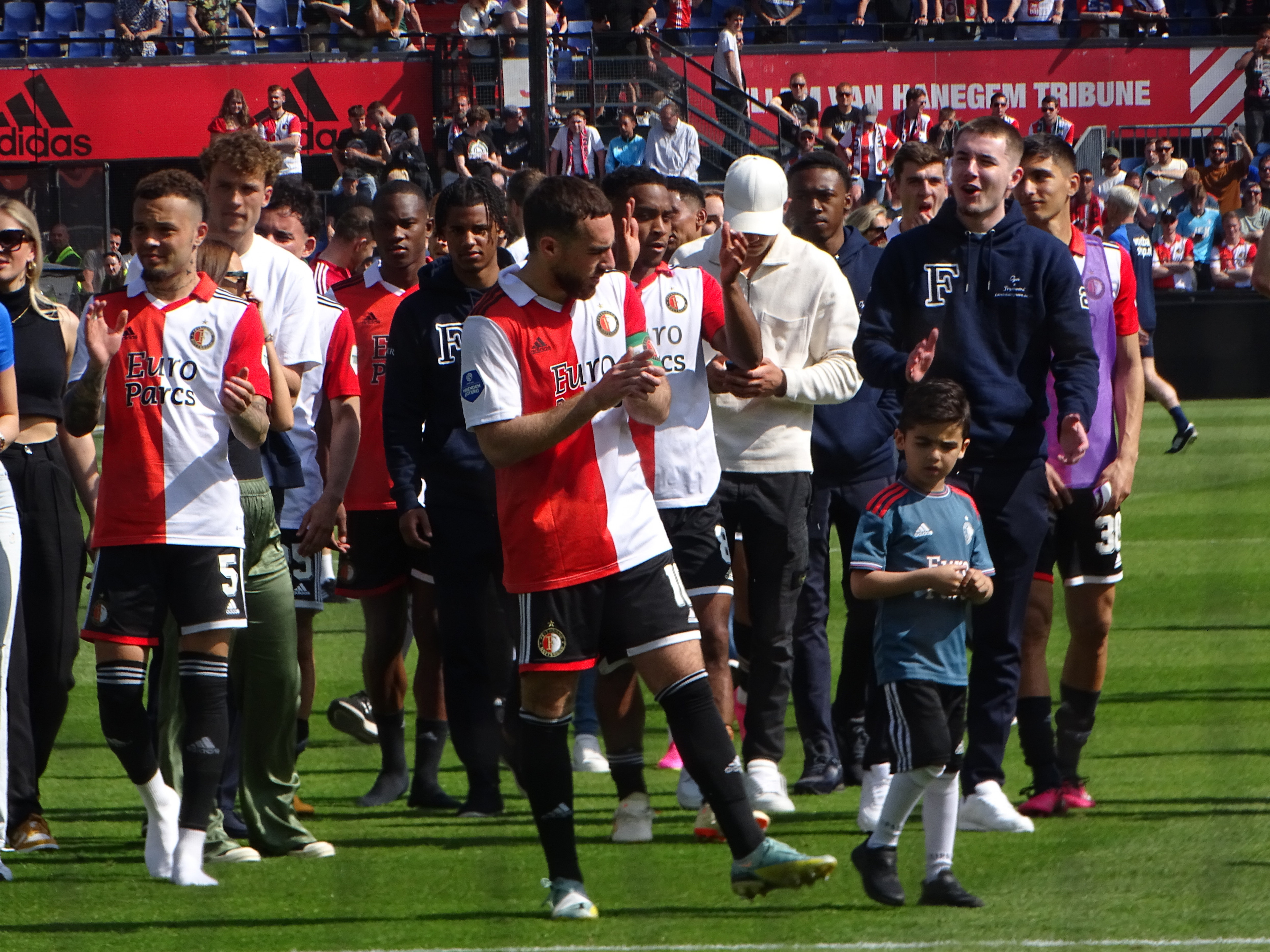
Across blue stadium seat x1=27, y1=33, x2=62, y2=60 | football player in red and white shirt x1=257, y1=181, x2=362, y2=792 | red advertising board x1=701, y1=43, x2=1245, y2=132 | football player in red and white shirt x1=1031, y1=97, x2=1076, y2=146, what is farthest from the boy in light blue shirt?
blue stadium seat x1=27, y1=33, x2=62, y2=60

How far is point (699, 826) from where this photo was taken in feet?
16.5

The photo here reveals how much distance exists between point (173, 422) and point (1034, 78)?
2051cm

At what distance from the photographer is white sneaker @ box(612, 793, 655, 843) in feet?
16.4

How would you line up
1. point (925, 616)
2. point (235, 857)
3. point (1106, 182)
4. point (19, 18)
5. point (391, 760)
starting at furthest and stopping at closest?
point (19, 18) → point (1106, 182) → point (391, 760) → point (235, 857) → point (925, 616)

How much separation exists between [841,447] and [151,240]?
7.75ft

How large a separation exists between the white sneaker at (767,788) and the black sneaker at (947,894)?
3.16ft

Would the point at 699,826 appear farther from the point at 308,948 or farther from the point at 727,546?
the point at 308,948

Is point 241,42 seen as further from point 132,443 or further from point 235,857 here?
point 235,857

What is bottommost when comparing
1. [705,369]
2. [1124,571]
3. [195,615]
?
[1124,571]

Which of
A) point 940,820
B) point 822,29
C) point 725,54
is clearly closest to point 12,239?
point 940,820

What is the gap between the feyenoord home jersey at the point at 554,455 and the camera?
13.7 ft

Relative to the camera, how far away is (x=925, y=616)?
170 inches

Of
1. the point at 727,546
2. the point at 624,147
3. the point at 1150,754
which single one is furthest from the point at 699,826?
the point at 624,147

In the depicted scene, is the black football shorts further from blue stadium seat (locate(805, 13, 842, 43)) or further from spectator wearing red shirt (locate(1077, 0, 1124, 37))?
spectator wearing red shirt (locate(1077, 0, 1124, 37))
